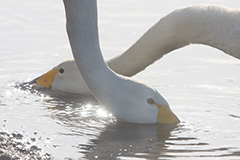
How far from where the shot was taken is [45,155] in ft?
21.9

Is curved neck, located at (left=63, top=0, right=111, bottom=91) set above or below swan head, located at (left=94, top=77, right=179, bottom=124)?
above

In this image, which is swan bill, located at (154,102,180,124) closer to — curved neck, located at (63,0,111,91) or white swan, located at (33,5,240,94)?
curved neck, located at (63,0,111,91)

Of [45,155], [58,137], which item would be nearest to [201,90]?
[58,137]

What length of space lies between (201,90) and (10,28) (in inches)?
193

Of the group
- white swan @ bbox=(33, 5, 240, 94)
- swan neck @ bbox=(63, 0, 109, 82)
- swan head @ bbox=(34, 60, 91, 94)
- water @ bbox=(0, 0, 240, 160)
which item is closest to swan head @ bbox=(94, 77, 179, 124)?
water @ bbox=(0, 0, 240, 160)

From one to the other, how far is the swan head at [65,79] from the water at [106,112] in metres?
0.15

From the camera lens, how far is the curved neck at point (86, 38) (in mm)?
7484

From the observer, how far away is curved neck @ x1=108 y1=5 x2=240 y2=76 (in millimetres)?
Answer: 8781

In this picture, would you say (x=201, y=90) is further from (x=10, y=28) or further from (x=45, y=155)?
(x=10, y=28)

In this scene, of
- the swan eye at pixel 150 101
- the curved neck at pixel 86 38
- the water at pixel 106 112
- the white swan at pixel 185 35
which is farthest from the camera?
the white swan at pixel 185 35

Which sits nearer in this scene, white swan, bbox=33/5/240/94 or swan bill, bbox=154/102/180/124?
swan bill, bbox=154/102/180/124

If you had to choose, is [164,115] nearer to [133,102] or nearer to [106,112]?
[133,102]

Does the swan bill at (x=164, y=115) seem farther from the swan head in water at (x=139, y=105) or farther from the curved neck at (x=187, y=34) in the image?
the curved neck at (x=187, y=34)

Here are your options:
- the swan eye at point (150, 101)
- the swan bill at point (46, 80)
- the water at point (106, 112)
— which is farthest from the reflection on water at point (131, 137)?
the swan bill at point (46, 80)
